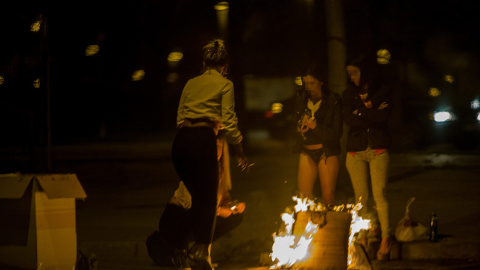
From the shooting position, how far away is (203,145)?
668cm

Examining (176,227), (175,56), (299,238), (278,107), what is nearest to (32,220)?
(176,227)

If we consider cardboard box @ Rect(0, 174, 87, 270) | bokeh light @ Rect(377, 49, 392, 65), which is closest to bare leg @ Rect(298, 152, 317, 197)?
cardboard box @ Rect(0, 174, 87, 270)

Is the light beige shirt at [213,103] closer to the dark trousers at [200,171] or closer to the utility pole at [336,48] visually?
the dark trousers at [200,171]

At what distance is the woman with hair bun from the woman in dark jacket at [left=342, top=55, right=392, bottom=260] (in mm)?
1640

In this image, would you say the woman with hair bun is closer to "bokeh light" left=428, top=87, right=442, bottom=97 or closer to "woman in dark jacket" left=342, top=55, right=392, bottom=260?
"woman in dark jacket" left=342, top=55, right=392, bottom=260

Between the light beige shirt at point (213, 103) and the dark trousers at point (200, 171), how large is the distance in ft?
0.45

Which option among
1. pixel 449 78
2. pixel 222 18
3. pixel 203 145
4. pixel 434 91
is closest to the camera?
pixel 203 145

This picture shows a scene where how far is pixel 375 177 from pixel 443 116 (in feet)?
59.1

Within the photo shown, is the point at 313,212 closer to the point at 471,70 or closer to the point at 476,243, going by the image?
the point at 476,243

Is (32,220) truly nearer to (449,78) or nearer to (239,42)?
(239,42)

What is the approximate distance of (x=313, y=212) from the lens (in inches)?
277

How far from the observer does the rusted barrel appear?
23.1 feet

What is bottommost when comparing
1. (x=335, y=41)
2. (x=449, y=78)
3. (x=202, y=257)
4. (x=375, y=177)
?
(x=202, y=257)

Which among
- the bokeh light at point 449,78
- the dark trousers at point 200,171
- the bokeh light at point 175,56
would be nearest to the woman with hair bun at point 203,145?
the dark trousers at point 200,171
